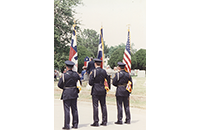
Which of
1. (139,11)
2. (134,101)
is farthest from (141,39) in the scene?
(134,101)

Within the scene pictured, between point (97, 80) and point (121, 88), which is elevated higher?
point (97, 80)

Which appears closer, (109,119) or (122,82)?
(122,82)

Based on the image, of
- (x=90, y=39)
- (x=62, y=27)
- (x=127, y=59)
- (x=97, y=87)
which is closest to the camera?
(x=97, y=87)

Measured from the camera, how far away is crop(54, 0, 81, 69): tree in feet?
37.1

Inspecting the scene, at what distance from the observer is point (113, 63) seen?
19688 mm

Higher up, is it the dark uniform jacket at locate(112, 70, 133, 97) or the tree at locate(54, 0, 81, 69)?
the tree at locate(54, 0, 81, 69)

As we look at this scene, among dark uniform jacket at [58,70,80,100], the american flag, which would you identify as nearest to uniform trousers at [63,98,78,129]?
dark uniform jacket at [58,70,80,100]

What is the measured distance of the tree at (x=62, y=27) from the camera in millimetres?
11320

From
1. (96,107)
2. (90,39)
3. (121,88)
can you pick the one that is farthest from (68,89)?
(90,39)

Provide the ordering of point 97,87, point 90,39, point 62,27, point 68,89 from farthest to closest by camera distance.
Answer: point 90,39 < point 62,27 < point 97,87 < point 68,89

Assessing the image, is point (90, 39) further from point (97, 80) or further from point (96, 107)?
point (96, 107)

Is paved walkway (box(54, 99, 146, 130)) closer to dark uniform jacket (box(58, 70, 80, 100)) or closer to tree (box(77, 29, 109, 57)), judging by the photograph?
dark uniform jacket (box(58, 70, 80, 100))

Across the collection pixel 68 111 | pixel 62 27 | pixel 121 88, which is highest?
pixel 62 27

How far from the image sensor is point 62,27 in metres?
11.5
